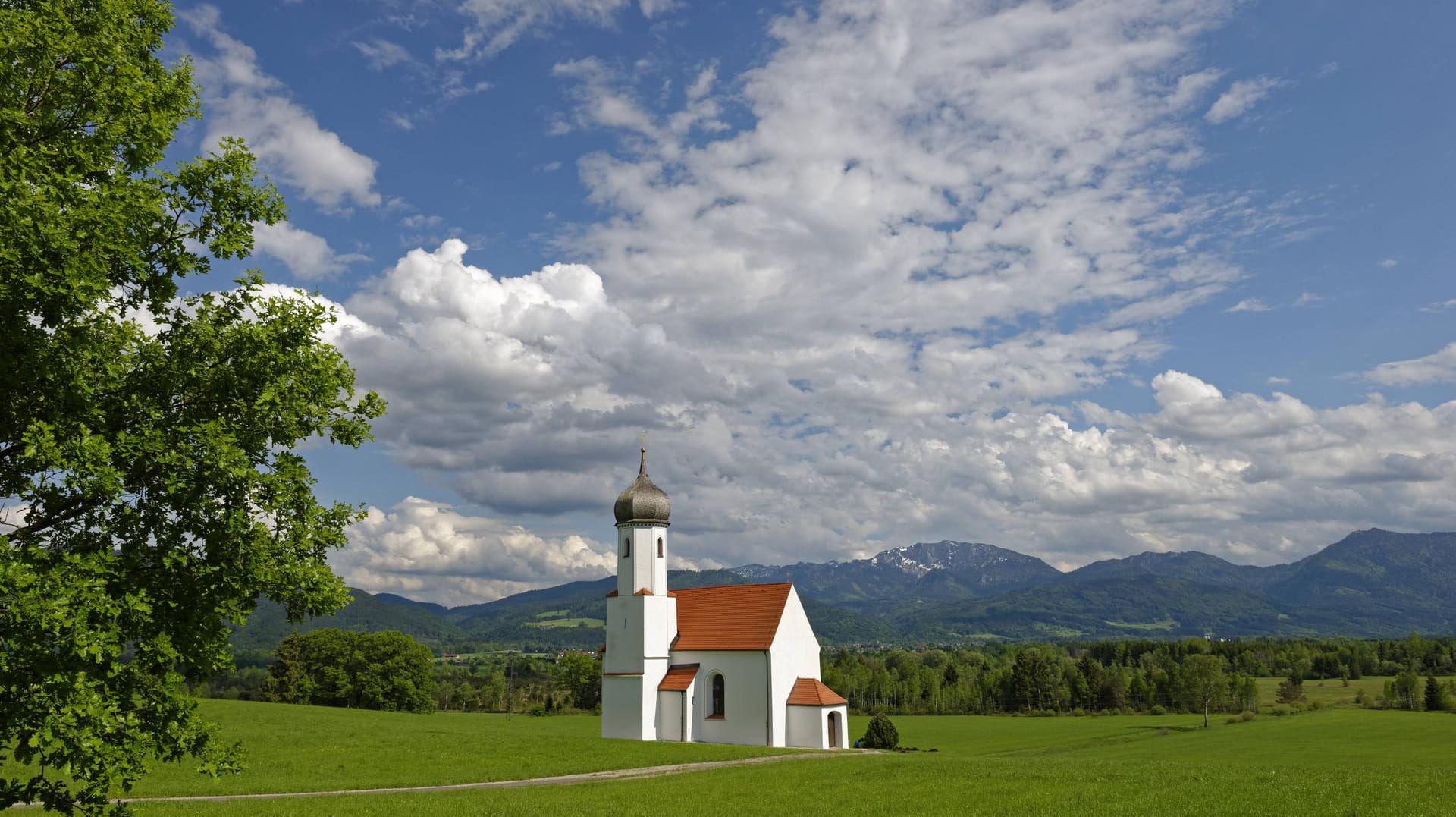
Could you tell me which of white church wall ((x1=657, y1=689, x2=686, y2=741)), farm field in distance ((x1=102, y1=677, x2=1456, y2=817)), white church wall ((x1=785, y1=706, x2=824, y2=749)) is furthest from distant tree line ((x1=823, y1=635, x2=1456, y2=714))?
white church wall ((x1=657, y1=689, x2=686, y2=741))

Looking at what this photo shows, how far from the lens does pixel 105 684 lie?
10.5 meters

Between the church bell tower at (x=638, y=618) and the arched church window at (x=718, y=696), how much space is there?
314cm

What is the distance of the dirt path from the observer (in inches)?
1028

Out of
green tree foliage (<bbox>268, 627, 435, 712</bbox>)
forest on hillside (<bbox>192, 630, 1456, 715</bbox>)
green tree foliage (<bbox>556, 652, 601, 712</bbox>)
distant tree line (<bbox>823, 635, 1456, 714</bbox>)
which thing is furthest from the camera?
distant tree line (<bbox>823, 635, 1456, 714</bbox>)

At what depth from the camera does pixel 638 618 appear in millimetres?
50125

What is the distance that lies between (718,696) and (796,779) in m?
21.5

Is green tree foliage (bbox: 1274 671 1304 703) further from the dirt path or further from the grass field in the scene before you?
the dirt path

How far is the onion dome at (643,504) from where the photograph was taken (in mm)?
50844

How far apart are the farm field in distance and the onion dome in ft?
41.7

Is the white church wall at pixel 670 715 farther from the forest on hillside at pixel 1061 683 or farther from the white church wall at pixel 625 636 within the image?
the forest on hillside at pixel 1061 683

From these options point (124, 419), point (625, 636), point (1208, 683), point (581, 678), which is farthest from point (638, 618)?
point (1208, 683)

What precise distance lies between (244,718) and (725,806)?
154ft

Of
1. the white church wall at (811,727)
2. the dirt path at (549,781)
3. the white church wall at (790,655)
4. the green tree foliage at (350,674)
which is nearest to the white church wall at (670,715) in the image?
the white church wall at (790,655)

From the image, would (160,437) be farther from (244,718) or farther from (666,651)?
(244,718)
